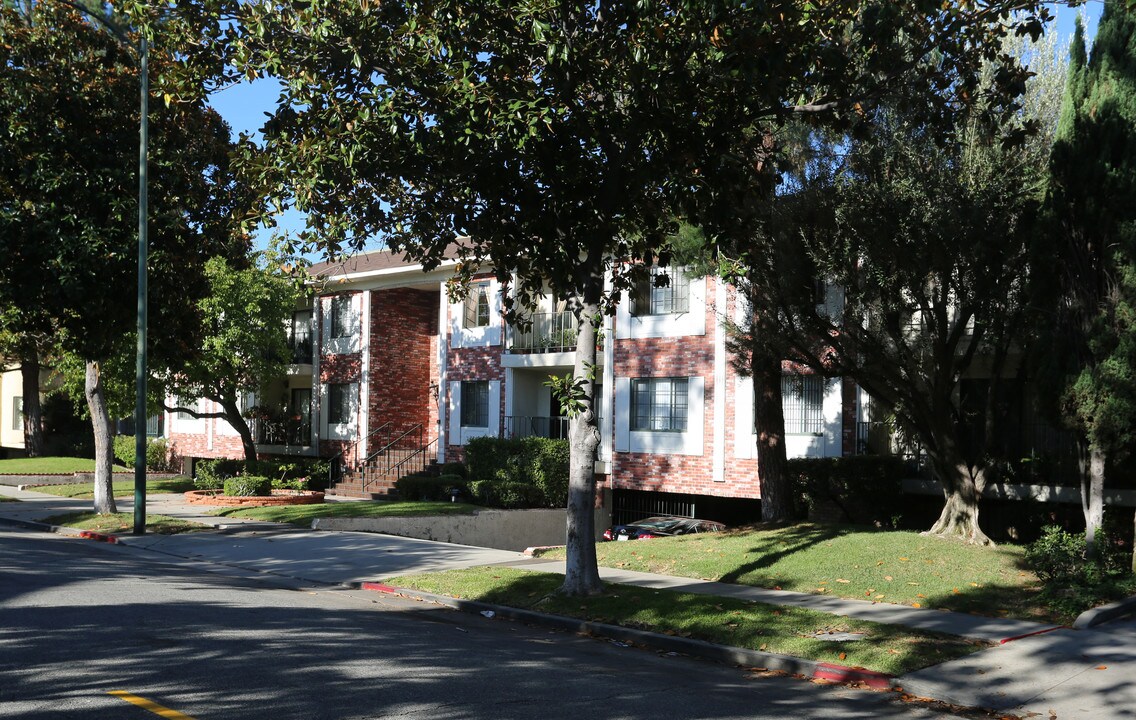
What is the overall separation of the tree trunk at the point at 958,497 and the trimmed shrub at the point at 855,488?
389 cm

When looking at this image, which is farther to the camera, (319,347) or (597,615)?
(319,347)

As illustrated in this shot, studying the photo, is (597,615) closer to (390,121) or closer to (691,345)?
(390,121)

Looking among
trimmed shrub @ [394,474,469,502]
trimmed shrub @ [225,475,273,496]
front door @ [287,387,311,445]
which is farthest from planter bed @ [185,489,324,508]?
front door @ [287,387,311,445]

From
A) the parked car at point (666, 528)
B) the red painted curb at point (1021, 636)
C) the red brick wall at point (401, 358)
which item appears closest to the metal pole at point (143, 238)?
the parked car at point (666, 528)

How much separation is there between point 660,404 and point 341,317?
13.9 meters

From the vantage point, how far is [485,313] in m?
32.7

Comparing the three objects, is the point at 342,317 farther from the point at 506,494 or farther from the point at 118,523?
the point at 118,523

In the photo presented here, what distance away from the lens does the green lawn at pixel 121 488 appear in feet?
108

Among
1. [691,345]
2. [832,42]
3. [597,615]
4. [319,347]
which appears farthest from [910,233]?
[319,347]

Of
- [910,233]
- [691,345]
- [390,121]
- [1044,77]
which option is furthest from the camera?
[691,345]

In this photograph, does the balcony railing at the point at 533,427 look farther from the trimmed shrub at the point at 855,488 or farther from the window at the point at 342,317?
the trimmed shrub at the point at 855,488

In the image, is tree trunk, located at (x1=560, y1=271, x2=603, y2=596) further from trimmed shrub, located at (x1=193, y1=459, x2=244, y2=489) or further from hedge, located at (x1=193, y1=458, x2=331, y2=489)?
trimmed shrub, located at (x1=193, y1=459, x2=244, y2=489)

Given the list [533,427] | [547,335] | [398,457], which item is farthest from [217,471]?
[547,335]

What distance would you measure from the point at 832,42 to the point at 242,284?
75.6 feet
